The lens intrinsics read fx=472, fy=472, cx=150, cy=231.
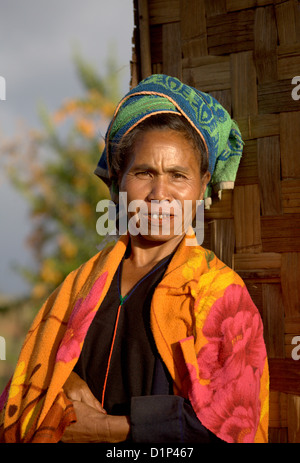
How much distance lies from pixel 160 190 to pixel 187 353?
52cm

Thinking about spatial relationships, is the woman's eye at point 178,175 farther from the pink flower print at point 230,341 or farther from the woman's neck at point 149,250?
the pink flower print at point 230,341

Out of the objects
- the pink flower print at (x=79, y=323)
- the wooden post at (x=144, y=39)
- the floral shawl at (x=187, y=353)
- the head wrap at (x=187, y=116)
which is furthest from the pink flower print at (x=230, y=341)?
the wooden post at (x=144, y=39)

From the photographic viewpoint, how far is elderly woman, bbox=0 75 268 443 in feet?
4.31

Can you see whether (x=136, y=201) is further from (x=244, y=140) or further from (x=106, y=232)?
(x=244, y=140)

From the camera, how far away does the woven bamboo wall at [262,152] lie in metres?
1.70

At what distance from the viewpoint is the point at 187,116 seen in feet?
5.09

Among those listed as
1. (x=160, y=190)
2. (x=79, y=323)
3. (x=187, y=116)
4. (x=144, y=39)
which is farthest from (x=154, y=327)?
(x=144, y=39)

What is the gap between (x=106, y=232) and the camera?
193 cm

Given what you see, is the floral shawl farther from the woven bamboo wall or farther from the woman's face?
the woven bamboo wall

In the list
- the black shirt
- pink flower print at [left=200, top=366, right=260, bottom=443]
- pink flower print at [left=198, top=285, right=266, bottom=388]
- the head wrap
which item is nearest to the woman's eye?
the head wrap

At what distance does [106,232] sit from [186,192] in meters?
0.50

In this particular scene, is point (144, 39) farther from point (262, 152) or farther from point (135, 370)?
point (135, 370)
